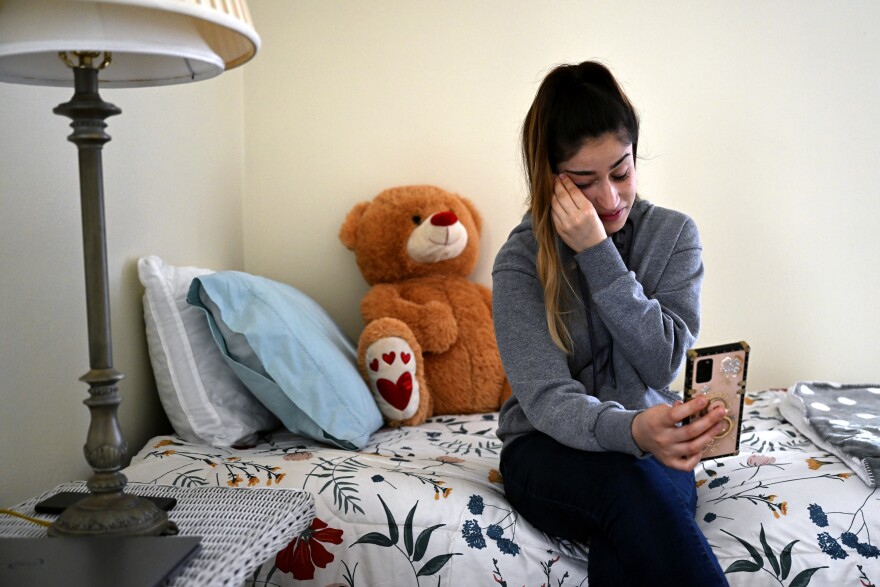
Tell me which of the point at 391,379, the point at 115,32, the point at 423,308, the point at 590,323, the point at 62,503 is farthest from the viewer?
the point at 423,308

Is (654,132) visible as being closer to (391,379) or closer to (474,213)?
(474,213)

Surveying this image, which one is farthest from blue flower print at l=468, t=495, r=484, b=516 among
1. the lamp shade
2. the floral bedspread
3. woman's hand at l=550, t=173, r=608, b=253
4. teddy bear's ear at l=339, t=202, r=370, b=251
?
teddy bear's ear at l=339, t=202, r=370, b=251

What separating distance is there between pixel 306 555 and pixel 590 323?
541 mm

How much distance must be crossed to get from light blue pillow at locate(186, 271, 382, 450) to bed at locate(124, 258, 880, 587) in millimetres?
112

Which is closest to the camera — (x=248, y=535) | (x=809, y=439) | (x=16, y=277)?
(x=248, y=535)

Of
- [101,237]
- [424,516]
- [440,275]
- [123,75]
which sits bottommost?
[424,516]

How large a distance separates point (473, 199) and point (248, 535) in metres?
1.44

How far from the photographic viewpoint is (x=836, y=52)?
2.07 metres

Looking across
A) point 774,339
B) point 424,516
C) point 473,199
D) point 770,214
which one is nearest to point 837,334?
point 774,339

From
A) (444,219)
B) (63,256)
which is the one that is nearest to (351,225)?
(444,219)

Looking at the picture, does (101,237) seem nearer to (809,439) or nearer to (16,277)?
(16,277)

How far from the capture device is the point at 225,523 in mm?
874

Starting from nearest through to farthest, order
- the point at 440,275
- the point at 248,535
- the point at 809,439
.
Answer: the point at 248,535 → the point at 809,439 → the point at 440,275

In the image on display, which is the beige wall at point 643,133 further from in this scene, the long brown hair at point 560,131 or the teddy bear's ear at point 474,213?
the long brown hair at point 560,131
